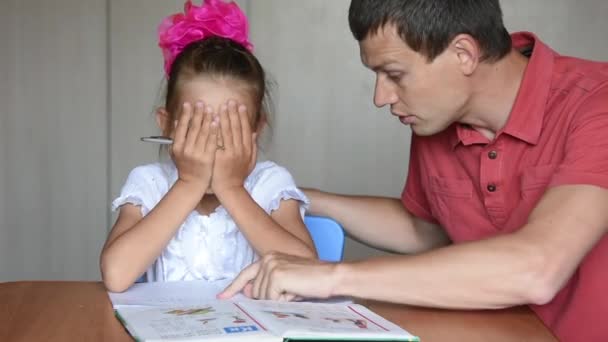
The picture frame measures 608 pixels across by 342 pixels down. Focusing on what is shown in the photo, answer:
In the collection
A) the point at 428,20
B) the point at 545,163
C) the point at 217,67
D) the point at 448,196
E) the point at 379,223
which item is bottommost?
the point at 379,223

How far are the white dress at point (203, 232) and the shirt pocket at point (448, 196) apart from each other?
0.83 ft

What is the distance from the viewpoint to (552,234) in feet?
4.24

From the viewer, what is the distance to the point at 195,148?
5.12ft

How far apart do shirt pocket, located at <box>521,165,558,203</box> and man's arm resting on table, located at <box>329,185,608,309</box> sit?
0.22 meters

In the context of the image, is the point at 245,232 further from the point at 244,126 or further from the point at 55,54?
the point at 55,54

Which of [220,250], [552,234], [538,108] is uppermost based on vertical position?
[538,108]

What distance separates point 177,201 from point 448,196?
518 millimetres

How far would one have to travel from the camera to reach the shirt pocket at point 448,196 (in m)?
1.70

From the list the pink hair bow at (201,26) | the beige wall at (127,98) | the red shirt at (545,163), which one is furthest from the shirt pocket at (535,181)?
the beige wall at (127,98)

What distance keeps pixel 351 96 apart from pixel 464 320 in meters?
1.97

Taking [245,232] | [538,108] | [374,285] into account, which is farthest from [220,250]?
[538,108]

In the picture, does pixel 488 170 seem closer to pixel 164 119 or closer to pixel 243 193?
pixel 243 193

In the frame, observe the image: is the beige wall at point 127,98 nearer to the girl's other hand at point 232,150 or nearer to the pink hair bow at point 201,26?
the pink hair bow at point 201,26

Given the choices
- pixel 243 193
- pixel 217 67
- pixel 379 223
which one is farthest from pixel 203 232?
pixel 379 223
